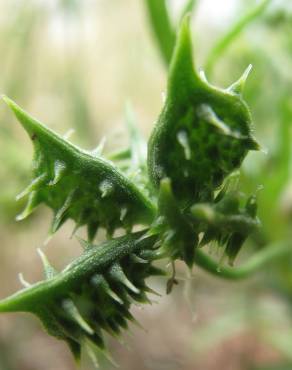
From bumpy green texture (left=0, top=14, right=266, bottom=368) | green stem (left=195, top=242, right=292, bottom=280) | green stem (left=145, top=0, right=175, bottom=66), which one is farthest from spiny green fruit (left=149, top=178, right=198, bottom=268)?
green stem (left=145, top=0, right=175, bottom=66)

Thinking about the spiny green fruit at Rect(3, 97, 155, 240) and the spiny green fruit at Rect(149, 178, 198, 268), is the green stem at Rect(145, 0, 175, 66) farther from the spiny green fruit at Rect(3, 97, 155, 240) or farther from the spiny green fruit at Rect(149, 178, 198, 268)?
the spiny green fruit at Rect(149, 178, 198, 268)

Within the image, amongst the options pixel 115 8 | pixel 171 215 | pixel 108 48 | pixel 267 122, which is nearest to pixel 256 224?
pixel 171 215

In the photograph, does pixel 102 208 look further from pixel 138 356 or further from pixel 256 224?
pixel 138 356

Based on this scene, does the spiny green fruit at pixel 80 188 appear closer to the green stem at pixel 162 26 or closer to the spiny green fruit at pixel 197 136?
the spiny green fruit at pixel 197 136

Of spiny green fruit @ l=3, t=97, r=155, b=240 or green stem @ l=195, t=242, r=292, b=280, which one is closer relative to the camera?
spiny green fruit @ l=3, t=97, r=155, b=240

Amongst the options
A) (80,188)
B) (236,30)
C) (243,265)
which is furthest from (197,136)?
(236,30)

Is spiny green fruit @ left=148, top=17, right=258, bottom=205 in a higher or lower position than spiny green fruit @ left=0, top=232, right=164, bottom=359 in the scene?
higher

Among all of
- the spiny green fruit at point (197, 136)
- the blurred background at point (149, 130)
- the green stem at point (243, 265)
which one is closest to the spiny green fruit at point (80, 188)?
the spiny green fruit at point (197, 136)
